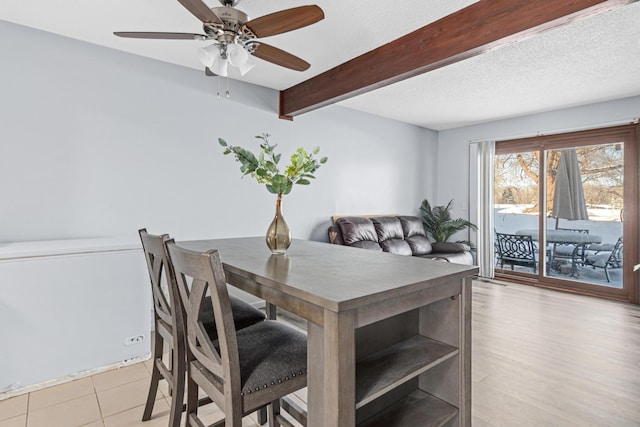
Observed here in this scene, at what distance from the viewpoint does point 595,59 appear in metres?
2.92

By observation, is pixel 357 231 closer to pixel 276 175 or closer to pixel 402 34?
pixel 402 34

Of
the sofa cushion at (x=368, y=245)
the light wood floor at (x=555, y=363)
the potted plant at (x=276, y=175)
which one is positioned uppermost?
the potted plant at (x=276, y=175)

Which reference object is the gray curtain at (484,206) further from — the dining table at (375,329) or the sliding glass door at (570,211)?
the dining table at (375,329)

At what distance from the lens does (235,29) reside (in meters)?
1.76

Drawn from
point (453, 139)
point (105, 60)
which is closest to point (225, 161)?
point (105, 60)

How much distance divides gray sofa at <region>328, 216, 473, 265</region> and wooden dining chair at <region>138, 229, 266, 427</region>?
8.20ft

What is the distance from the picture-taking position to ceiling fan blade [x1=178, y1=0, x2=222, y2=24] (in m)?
1.51

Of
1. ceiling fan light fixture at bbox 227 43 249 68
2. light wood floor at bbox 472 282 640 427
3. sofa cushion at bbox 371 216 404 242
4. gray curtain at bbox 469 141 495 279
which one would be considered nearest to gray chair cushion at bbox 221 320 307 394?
light wood floor at bbox 472 282 640 427

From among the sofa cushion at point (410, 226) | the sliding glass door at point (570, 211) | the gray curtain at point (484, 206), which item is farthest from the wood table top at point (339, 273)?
the sliding glass door at point (570, 211)

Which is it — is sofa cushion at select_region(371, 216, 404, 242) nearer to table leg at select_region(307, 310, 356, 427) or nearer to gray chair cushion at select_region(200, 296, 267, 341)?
gray chair cushion at select_region(200, 296, 267, 341)

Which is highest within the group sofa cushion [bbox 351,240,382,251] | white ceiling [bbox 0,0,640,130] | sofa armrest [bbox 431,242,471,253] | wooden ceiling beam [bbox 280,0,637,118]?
white ceiling [bbox 0,0,640,130]

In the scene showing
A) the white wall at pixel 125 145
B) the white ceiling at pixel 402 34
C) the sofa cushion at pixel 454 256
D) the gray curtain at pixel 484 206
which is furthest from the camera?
the gray curtain at pixel 484 206

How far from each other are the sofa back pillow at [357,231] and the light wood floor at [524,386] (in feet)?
5.01

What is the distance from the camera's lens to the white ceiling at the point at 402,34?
220 cm
